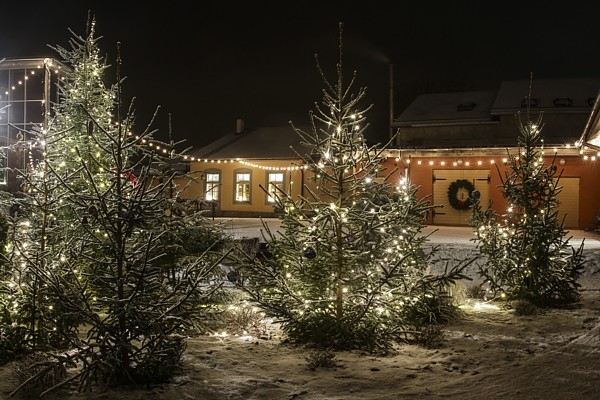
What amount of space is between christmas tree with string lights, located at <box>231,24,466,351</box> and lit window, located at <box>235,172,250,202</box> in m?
22.4

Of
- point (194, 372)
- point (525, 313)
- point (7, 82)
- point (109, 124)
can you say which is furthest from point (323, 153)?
point (7, 82)

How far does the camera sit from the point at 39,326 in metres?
6.44

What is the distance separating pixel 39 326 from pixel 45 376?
1253 mm

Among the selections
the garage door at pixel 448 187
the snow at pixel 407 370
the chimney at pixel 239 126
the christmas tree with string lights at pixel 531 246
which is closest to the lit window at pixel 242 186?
the chimney at pixel 239 126

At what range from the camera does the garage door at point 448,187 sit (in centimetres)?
2386

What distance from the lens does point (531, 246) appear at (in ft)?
30.9

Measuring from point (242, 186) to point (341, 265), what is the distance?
919 inches

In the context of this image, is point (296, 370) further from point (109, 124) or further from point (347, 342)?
point (109, 124)

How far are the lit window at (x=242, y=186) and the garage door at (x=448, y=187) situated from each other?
34.1ft

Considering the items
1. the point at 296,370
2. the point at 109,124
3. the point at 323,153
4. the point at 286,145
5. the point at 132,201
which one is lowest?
the point at 296,370

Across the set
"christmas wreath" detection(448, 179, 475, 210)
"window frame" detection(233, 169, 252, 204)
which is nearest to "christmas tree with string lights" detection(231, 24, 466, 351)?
"christmas wreath" detection(448, 179, 475, 210)

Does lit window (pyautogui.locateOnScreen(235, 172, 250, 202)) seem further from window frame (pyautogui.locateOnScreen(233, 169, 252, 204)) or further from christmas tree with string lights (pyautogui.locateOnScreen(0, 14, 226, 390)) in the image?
christmas tree with string lights (pyautogui.locateOnScreen(0, 14, 226, 390))

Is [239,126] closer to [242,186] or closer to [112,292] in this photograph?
[242,186]

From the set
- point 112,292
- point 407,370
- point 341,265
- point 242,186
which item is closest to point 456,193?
point 242,186
